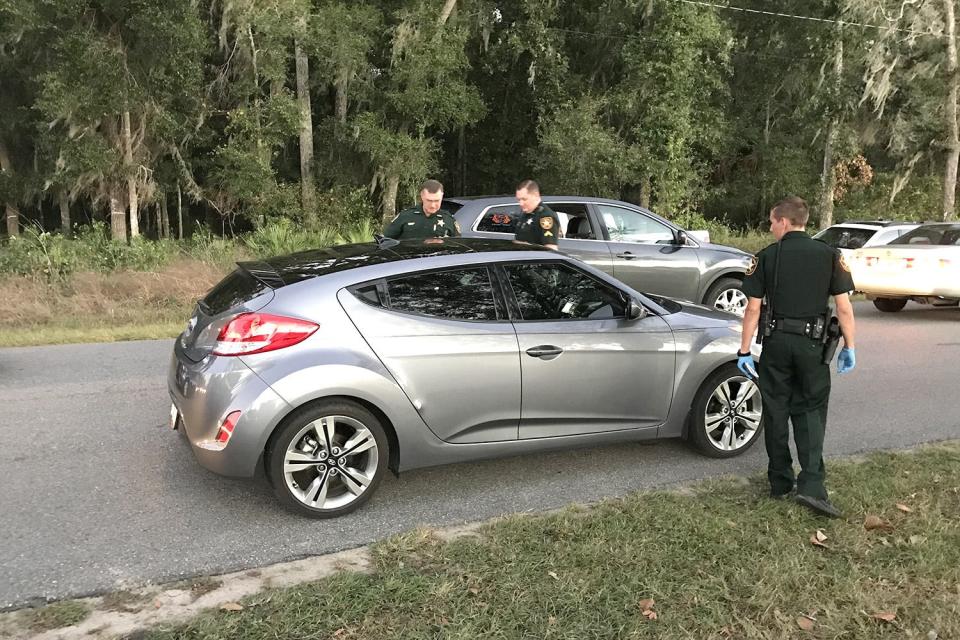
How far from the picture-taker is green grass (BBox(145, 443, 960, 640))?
3.10 metres

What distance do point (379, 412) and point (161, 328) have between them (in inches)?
274

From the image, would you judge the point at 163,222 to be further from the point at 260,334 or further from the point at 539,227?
the point at 260,334

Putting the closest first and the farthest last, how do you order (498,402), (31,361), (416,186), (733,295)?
(498,402) → (31,361) → (733,295) → (416,186)

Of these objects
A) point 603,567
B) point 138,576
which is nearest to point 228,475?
point 138,576

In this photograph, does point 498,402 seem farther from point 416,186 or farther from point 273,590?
point 416,186

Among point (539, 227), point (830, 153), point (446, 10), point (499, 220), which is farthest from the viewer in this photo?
point (830, 153)

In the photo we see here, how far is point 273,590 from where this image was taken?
340 centimetres

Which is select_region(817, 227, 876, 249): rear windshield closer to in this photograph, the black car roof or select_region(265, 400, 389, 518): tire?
the black car roof

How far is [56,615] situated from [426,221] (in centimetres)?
498

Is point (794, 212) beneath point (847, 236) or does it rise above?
above

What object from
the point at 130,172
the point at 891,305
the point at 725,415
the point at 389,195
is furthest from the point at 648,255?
the point at 130,172

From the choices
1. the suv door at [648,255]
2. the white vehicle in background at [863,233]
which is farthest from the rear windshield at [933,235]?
the suv door at [648,255]

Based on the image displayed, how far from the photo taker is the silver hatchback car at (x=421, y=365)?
4.06 metres

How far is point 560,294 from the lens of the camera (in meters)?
4.84
